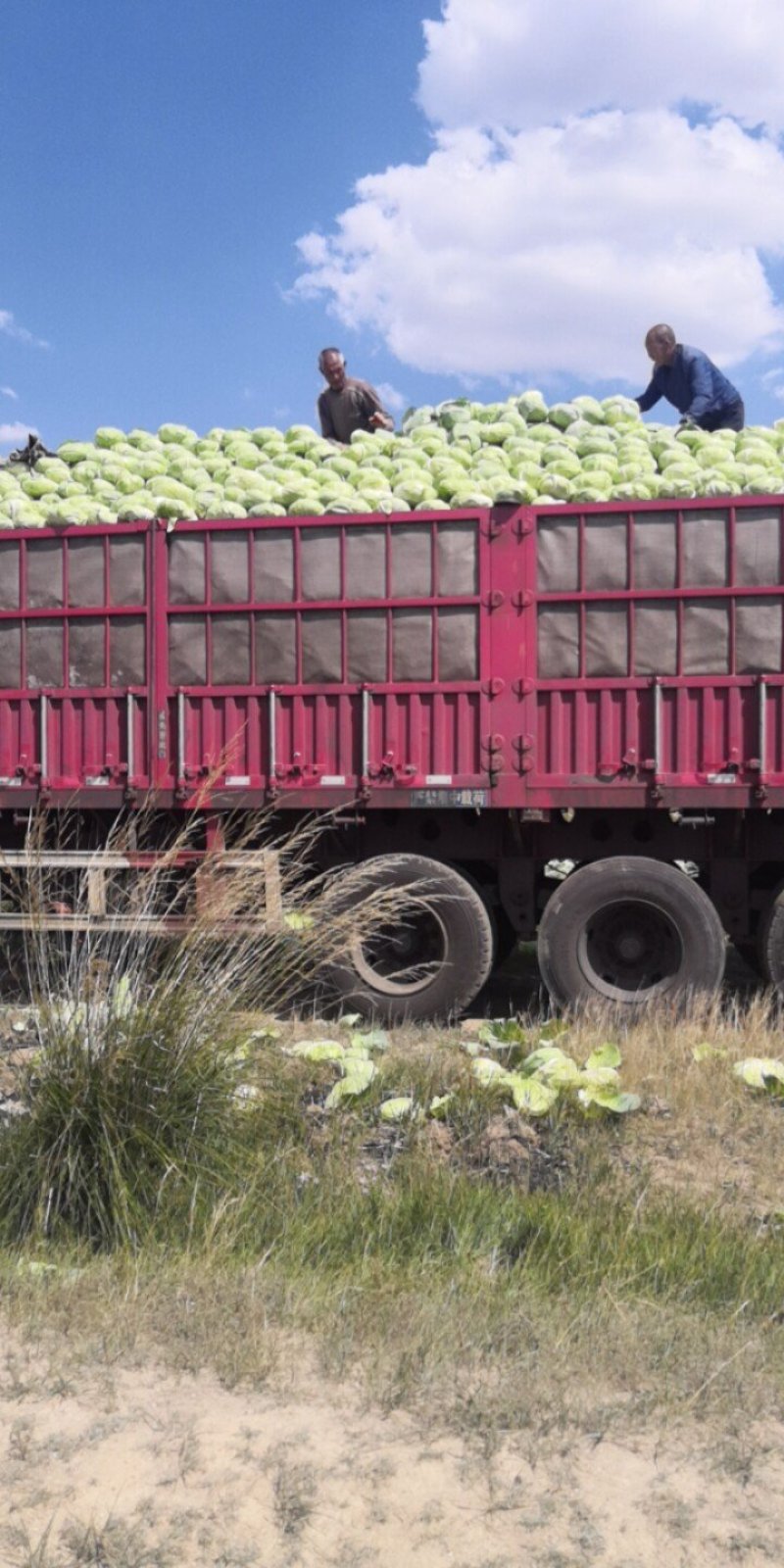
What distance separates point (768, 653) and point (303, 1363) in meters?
5.53

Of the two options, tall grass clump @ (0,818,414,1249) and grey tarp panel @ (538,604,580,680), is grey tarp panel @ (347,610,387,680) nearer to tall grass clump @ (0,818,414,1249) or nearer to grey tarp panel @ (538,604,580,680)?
grey tarp panel @ (538,604,580,680)

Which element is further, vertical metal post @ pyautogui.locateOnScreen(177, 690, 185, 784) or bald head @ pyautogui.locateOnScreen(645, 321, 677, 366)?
bald head @ pyautogui.locateOnScreen(645, 321, 677, 366)

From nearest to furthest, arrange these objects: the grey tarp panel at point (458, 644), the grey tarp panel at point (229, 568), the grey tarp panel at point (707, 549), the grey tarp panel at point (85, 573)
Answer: the grey tarp panel at point (707, 549) < the grey tarp panel at point (458, 644) < the grey tarp panel at point (229, 568) < the grey tarp panel at point (85, 573)

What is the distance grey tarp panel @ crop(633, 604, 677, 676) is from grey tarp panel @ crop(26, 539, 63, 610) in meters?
3.81

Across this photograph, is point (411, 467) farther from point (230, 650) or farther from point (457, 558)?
point (230, 650)

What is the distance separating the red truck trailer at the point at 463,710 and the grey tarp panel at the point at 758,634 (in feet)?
0.04

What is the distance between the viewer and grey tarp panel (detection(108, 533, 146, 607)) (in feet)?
28.8

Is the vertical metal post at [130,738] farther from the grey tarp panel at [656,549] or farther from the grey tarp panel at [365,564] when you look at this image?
the grey tarp panel at [656,549]

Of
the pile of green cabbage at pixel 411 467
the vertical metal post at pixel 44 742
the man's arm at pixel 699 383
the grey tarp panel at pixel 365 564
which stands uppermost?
the man's arm at pixel 699 383

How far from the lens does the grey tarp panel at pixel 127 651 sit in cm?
878

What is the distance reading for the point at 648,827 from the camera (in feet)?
28.1

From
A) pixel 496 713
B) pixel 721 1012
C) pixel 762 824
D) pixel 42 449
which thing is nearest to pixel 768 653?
pixel 762 824

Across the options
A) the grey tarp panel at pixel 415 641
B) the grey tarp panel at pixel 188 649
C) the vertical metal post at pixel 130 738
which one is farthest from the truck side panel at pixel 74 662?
the grey tarp panel at pixel 415 641

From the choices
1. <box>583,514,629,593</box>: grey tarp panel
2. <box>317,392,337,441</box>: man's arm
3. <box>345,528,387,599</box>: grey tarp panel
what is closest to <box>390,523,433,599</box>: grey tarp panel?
<box>345,528,387,599</box>: grey tarp panel
